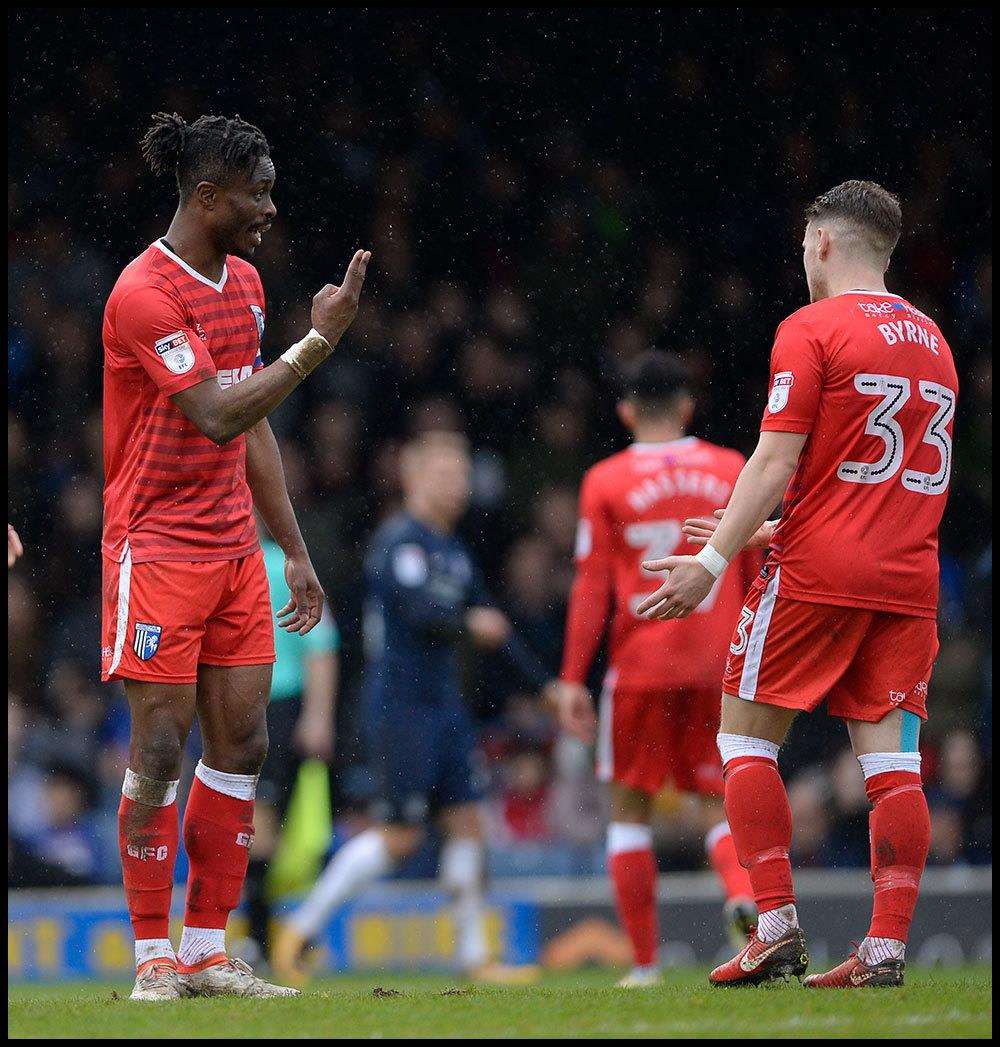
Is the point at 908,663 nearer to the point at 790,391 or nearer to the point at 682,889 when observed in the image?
the point at 790,391

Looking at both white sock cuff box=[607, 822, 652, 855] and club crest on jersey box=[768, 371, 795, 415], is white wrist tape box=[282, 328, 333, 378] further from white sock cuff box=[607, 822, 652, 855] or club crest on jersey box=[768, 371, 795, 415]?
white sock cuff box=[607, 822, 652, 855]

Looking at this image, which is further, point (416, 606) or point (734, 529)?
point (416, 606)

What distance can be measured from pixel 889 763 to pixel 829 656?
298mm

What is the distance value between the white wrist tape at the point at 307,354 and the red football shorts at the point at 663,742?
2.51 m

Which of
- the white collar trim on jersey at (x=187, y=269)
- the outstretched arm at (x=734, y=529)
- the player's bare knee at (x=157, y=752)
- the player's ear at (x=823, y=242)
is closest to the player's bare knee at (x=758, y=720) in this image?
the outstretched arm at (x=734, y=529)

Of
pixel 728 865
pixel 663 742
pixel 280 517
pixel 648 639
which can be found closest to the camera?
pixel 280 517

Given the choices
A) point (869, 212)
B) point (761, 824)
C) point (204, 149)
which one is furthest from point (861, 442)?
point (204, 149)

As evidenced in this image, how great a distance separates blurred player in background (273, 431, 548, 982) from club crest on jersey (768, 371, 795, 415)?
3.52 m

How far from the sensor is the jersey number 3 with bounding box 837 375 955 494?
14.0ft

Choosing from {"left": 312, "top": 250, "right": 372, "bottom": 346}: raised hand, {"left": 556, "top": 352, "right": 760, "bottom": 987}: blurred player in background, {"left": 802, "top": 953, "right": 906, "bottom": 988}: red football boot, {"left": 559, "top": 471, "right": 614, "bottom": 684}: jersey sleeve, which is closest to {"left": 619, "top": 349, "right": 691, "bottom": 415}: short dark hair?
{"left": 556, "top": 352, "right": 760, "bottom": 987}: blurred player in background

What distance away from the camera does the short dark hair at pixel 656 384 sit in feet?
21.2

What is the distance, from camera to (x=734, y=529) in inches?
166

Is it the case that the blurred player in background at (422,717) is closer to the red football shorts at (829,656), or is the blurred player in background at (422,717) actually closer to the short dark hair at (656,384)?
the short dark hair at (656,384)

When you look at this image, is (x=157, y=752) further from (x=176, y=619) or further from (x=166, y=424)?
(x=166, y=424)
